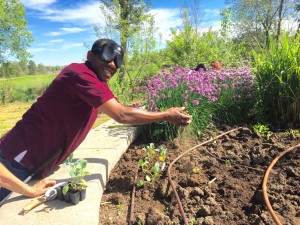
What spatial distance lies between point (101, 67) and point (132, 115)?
1.43ft

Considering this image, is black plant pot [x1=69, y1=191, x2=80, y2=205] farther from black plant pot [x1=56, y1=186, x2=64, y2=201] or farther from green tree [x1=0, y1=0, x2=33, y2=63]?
green tree [x1=0, y1=0, x2=33, y2=63]

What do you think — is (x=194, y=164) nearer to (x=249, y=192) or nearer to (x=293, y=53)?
(x=249, y=192)

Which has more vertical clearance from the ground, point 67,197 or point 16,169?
point 16,169

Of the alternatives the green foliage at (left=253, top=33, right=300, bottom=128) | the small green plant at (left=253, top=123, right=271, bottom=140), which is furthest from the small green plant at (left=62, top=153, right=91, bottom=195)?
the green foliage at (left=253, top=33, right=300, bottom=128)

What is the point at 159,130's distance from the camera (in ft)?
12.0

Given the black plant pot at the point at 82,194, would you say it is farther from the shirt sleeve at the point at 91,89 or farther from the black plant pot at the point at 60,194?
the shirt sleeve at the point at 91,89

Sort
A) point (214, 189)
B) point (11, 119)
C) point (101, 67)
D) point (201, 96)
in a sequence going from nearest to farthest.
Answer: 1. point (101, 67)
2. point (214, 189)
3. point (201, 96)
4. point (11, 119)

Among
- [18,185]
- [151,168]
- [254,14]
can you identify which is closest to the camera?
[18,185]

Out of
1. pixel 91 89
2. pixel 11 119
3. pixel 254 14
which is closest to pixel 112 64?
pixel 91 89

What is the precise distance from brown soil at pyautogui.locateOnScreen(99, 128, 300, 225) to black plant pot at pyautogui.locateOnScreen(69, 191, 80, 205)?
236mm

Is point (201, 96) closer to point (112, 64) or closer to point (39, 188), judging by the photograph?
point (112, 64)

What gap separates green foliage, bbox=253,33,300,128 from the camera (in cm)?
396

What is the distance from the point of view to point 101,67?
2236 millimetres

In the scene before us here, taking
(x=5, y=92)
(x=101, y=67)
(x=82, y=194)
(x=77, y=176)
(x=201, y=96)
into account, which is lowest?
(x=82, y=194)
